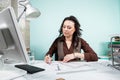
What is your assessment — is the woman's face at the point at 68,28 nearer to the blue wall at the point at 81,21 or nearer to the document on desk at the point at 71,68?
the document on desk at the point at 71,68

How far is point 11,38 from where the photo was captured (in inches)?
34.1

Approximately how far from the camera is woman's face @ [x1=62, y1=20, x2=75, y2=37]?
1965 mm

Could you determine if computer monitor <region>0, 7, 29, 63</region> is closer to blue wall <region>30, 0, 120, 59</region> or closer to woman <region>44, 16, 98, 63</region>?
woman <region>44, 16, 98, 63</region>

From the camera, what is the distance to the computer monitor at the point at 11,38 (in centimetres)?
81

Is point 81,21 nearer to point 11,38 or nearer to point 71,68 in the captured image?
point 71,68

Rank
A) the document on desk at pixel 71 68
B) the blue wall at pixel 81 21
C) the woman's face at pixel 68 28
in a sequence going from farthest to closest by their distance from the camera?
the blue wall at pixel 81 21
the woman's face at pixel 68 28
the document on desk at pixel 71 68

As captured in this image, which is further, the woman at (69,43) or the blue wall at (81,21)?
the blue wall at (81,21)

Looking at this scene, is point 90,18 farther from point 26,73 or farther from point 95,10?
point 26,73

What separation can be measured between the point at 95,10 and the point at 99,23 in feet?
0.80

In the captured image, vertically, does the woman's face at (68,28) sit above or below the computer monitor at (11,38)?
above

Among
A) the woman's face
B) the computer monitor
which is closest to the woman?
the woman's face

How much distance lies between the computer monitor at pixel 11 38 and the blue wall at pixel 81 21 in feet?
7.36

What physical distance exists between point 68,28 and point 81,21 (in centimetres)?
132

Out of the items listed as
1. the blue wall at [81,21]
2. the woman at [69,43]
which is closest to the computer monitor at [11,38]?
the woman at [69,43]
